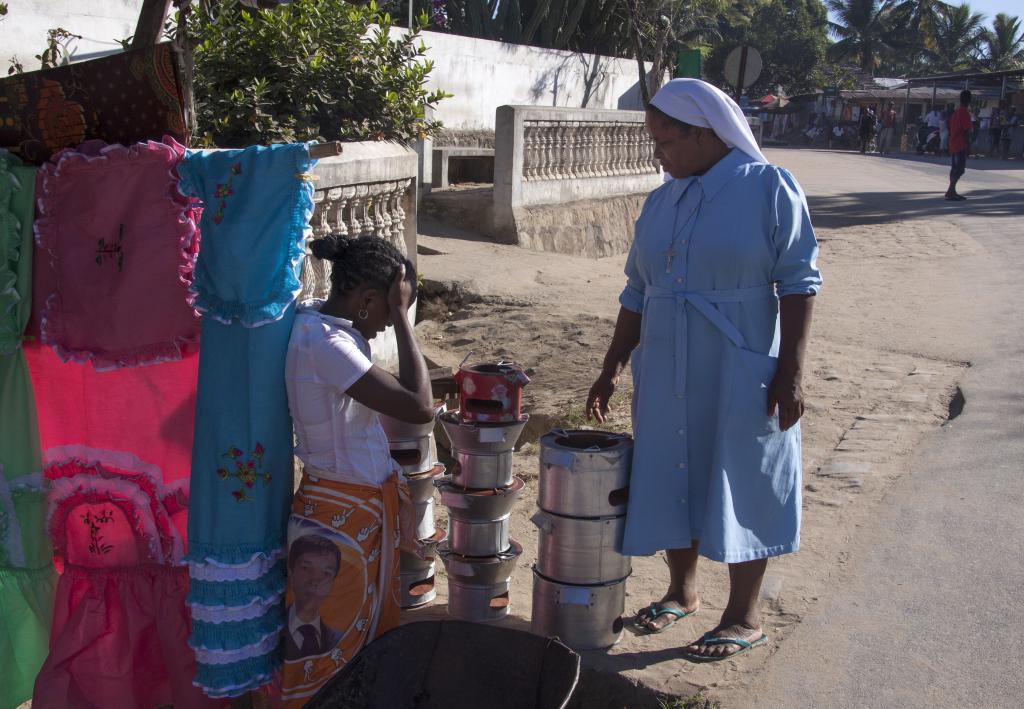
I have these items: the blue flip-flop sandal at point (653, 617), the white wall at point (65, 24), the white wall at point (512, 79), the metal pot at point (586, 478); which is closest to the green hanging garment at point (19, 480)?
the metal pot at point (586, 478)

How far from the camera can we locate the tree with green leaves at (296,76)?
5500mm

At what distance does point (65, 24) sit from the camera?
8.66m

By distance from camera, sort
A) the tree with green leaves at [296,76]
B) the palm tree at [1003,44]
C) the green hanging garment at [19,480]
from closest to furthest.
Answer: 1. the green hanging garment at [19,480]
2. the tree with green leaves at [296,76]
3. the palm tree at [1003,44]

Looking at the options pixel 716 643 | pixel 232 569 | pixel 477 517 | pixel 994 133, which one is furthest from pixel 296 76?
pixel 994 133

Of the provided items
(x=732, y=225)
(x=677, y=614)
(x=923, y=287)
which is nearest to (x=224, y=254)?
(x=732, y=225)

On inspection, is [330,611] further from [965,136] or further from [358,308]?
[965,136]

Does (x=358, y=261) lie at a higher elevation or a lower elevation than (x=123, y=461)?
higher

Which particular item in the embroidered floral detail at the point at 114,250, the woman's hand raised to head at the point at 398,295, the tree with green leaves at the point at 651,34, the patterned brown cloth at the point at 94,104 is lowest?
the woman's hand raised to head at the point at 398,295

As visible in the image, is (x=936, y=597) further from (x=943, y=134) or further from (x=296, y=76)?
(x=943, y=134)

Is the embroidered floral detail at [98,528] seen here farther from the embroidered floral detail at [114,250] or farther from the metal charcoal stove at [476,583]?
the metal charcoal stove at [476,583]

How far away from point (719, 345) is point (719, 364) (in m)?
0.06

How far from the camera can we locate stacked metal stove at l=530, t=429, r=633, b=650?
318 centimetres

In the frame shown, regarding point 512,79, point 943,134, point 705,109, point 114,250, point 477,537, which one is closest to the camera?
point 114,250

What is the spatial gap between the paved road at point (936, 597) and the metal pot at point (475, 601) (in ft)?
2.92
